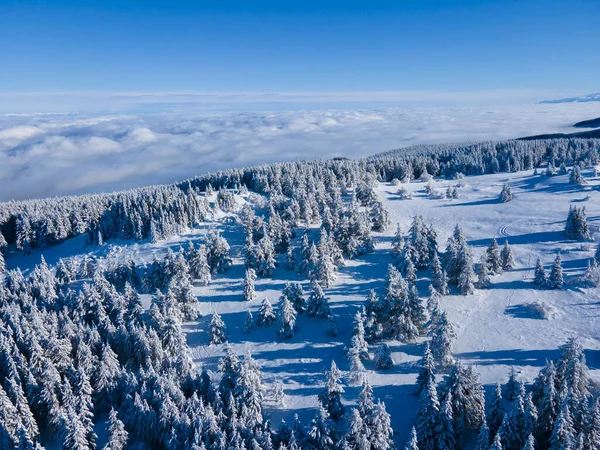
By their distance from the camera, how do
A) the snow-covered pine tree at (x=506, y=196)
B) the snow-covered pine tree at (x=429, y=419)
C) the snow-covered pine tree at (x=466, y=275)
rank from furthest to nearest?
the snow-covered pine tree at (x=506, y=196) < the snow-covered pine tree at (x=466, y=275) < the snow-covered pine tree at (x=429, y=419)

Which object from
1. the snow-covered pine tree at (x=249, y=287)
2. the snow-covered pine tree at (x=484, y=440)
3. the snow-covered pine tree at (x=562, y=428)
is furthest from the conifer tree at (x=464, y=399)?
the snow-covered pine tree at (x=249, y=287)

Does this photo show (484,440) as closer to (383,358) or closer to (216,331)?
(383,358)

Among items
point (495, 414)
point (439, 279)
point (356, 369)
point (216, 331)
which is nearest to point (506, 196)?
point (439, 279)

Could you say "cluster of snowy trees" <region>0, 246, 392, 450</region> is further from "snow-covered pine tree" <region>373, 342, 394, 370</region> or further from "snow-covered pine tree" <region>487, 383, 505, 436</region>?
"snow-covered pine tree" <region>487, 383, 505, 436</region>

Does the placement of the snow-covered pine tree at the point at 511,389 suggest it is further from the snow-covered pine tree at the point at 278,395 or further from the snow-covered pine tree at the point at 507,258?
the snow-covered pine tree at the point at 507,258

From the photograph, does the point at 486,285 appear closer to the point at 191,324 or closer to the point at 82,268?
the point at 191,324
